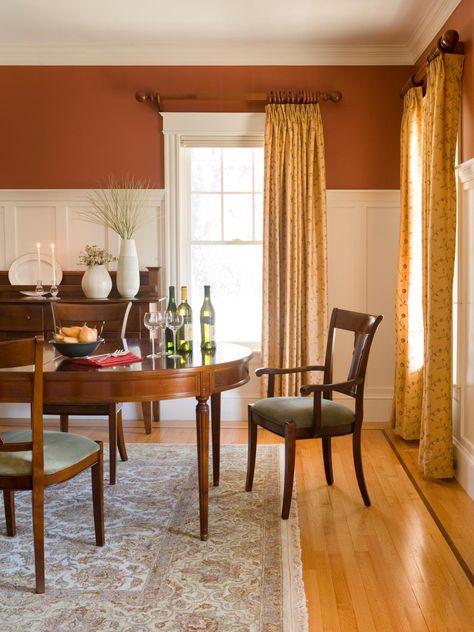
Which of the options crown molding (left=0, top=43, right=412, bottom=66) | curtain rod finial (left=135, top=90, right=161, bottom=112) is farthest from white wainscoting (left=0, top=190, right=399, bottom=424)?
crown molding (left=0, top=43, right=412, bottom=66)

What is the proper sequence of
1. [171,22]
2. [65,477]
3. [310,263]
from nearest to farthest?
[65,477]
[171,22]
[310,263]

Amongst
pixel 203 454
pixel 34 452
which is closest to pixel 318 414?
pixel 203 454

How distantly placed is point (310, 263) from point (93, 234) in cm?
171

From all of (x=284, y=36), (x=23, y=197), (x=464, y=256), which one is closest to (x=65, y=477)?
(x=464, y=256)

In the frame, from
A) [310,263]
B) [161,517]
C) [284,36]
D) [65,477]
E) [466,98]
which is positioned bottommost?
[161,517]

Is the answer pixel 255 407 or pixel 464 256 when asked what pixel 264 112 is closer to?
pixel 464 256

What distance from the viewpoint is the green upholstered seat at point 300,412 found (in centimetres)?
342

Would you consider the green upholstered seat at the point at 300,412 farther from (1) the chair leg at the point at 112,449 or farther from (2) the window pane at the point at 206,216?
(2) the window pane at the point at 206,216

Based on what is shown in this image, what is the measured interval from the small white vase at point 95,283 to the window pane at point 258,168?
1403 mm

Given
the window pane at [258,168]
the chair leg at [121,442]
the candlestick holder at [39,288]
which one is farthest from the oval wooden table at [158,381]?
the window pane at [258,168]

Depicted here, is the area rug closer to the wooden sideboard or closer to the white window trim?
the wooden sideboard

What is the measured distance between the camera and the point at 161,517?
3.46m

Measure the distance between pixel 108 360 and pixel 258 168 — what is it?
9.65ft

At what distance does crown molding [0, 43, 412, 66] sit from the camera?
5.32 meters
